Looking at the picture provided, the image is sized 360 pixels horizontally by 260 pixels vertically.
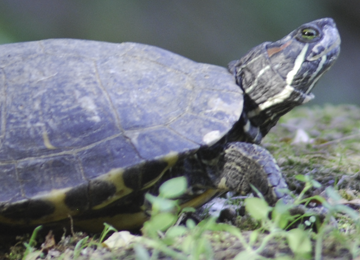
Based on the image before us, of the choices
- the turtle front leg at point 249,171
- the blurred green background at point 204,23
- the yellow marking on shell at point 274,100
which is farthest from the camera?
the blurred green background at point 204,23

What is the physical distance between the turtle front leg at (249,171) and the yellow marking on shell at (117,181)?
0.62m

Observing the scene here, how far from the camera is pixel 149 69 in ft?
8.57

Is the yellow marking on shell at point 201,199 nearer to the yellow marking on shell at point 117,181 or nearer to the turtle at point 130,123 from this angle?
the turtle at point 130,123

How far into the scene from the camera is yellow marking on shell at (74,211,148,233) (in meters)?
2.36

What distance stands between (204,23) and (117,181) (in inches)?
399

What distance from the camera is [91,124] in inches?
88.9

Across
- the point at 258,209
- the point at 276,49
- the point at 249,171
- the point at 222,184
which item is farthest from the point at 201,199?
the point at 276,49

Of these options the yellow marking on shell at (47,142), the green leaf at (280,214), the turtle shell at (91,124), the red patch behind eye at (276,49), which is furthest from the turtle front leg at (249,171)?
the yellow marking on shell at (47,142)

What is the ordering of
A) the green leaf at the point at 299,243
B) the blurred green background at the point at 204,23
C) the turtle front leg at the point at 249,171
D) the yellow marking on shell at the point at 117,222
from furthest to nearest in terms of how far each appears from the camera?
the blurred green background at the point at 204,23 → the yellow marking on shell at the point at 117,222 → the turtle front leg at the point at 249,171 → the green leaf at the point at 299,243

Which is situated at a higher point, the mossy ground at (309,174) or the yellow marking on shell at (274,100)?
the yellow marking on shell at (274,100)

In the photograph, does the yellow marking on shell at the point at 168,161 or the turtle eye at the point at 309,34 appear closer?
the yellow marking on shell at the point at 168,161

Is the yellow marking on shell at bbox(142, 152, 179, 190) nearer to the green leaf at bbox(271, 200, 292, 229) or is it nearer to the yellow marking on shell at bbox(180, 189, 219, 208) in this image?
the yellow marking on shell at bbox(180, 189, 219, 208)

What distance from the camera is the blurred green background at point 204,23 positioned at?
10422 millimetres

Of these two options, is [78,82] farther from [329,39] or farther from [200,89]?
[329,39]
